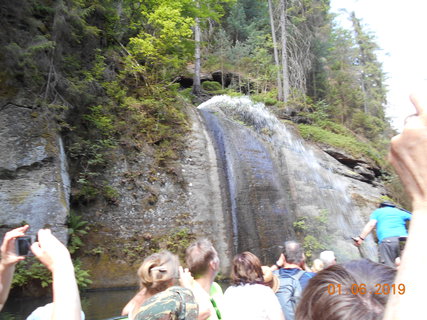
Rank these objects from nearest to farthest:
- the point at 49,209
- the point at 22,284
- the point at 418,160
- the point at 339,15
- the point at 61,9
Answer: the point at 418,160 < the point at 22,284 < the point at 49,209 < the point at 61,9 < the point at 339,15

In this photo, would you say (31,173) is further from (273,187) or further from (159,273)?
(273,187)

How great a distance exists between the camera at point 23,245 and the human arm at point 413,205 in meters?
1.95

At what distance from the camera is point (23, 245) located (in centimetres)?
201

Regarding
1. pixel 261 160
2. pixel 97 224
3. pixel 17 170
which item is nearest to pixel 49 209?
pixel 17 170

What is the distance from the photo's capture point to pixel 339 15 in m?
28.0

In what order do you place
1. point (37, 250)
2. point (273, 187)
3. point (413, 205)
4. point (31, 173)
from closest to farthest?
point (413, 205), point (37, 250), point (31, 173), point (273, 187)

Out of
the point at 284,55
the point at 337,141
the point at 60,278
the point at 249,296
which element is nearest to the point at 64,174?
the point at 249,296

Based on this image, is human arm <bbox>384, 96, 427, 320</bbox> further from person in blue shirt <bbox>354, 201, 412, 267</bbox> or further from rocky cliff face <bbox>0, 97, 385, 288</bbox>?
rocky cliff face <bbox>0, 97, 385, 288</bbox>

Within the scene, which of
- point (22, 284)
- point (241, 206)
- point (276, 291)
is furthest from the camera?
point (241, 206)

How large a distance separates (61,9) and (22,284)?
Answer: 6.84m

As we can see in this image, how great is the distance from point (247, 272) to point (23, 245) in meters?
1.75

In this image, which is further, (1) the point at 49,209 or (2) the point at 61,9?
(2) the point at 61,9

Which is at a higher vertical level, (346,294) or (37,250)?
(37,250)

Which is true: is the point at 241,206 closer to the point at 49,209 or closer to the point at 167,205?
the point at 167,205
